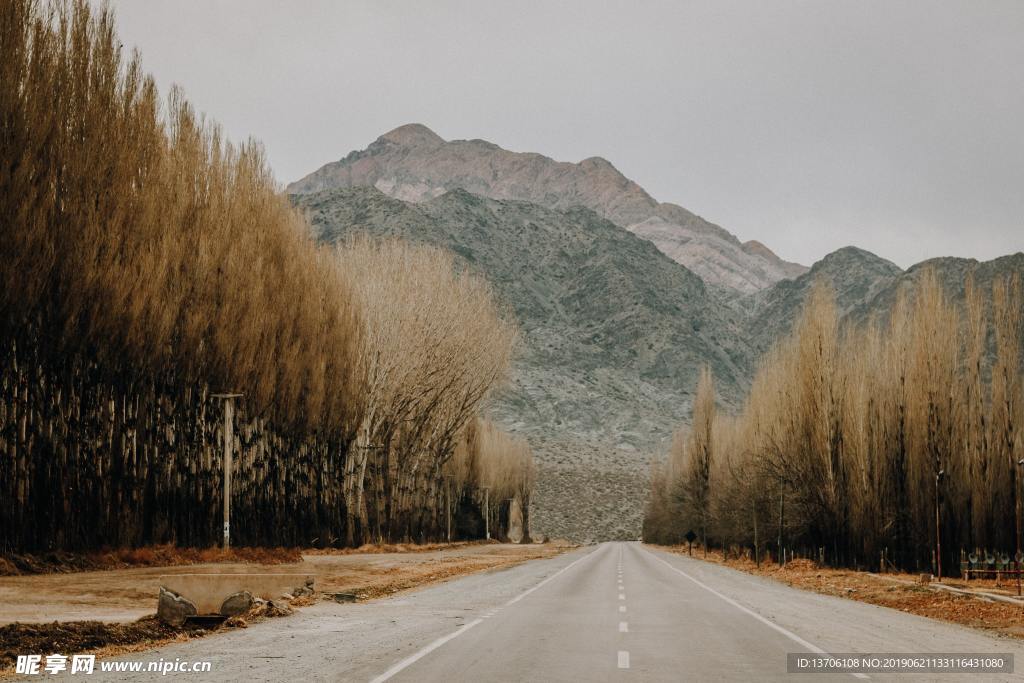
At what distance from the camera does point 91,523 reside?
28797 millimetres

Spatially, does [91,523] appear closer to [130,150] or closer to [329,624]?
[130,150]

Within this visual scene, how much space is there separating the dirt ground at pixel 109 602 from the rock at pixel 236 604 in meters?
0.19

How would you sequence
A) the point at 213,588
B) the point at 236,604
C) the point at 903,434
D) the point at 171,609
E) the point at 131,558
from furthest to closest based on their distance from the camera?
the point at 903,434 → the point at 131,558 → the point at 236,604 → the point at 213,588 → the point at 171,609

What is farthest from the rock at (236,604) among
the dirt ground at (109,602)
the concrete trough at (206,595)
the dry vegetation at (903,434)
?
A: the dry vegetation at (903,434)

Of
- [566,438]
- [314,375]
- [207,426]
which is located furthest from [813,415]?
[566,438]

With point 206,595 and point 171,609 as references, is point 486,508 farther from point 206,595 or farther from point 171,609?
point 171,609

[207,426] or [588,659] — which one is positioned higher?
[207,426]

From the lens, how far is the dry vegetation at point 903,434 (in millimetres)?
40875

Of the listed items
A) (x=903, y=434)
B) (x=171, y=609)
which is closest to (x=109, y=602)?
(x=171, y=609)

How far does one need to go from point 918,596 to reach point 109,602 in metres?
19.9

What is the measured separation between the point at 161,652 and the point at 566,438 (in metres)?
156

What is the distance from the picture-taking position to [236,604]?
17.9 m

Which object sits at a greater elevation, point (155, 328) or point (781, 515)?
point (155, 328)

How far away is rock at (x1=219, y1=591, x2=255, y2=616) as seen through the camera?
695 inches
